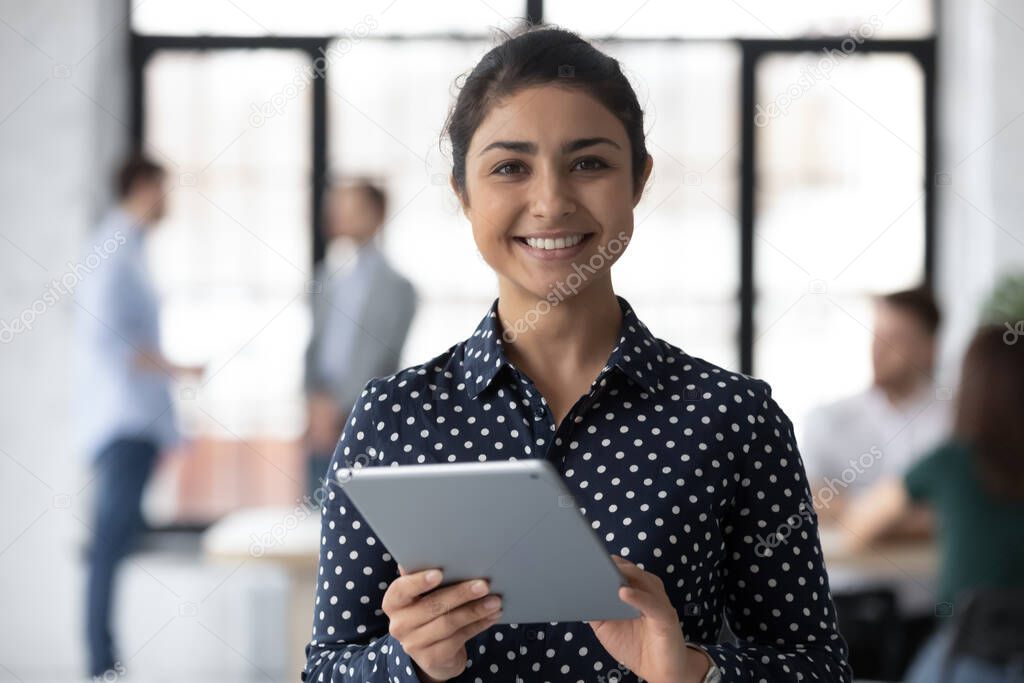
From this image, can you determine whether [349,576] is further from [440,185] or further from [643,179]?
[440,185]

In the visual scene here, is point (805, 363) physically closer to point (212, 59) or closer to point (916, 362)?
point (916, 362)

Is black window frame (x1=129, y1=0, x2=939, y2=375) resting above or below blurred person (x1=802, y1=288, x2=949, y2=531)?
above

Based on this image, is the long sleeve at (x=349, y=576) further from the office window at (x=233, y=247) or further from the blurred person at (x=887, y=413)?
the office window at (x=233, y=247)

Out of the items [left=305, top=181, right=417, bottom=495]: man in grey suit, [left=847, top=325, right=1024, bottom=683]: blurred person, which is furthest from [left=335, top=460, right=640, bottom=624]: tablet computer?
[left=305, top=181, right=417, bottom=495]: man in grey suit

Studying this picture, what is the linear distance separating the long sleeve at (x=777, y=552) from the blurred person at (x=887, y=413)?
224 centimetres

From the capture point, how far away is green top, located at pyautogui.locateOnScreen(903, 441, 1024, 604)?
107 inches

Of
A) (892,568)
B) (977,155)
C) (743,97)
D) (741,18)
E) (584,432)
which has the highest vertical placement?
(741,18)

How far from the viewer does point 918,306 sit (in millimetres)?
3475

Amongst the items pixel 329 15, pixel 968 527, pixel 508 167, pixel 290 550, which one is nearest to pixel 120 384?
pixel 290 550

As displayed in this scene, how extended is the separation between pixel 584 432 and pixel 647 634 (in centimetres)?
23

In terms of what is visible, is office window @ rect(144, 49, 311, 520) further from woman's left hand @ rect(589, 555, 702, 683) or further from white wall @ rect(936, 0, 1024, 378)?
woman's left hand @ rect(589, 555, 702, 683)

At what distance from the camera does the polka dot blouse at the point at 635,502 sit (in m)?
1.15

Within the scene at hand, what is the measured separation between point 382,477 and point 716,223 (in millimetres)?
3775

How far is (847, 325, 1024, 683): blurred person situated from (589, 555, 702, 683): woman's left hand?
5.76 ft
